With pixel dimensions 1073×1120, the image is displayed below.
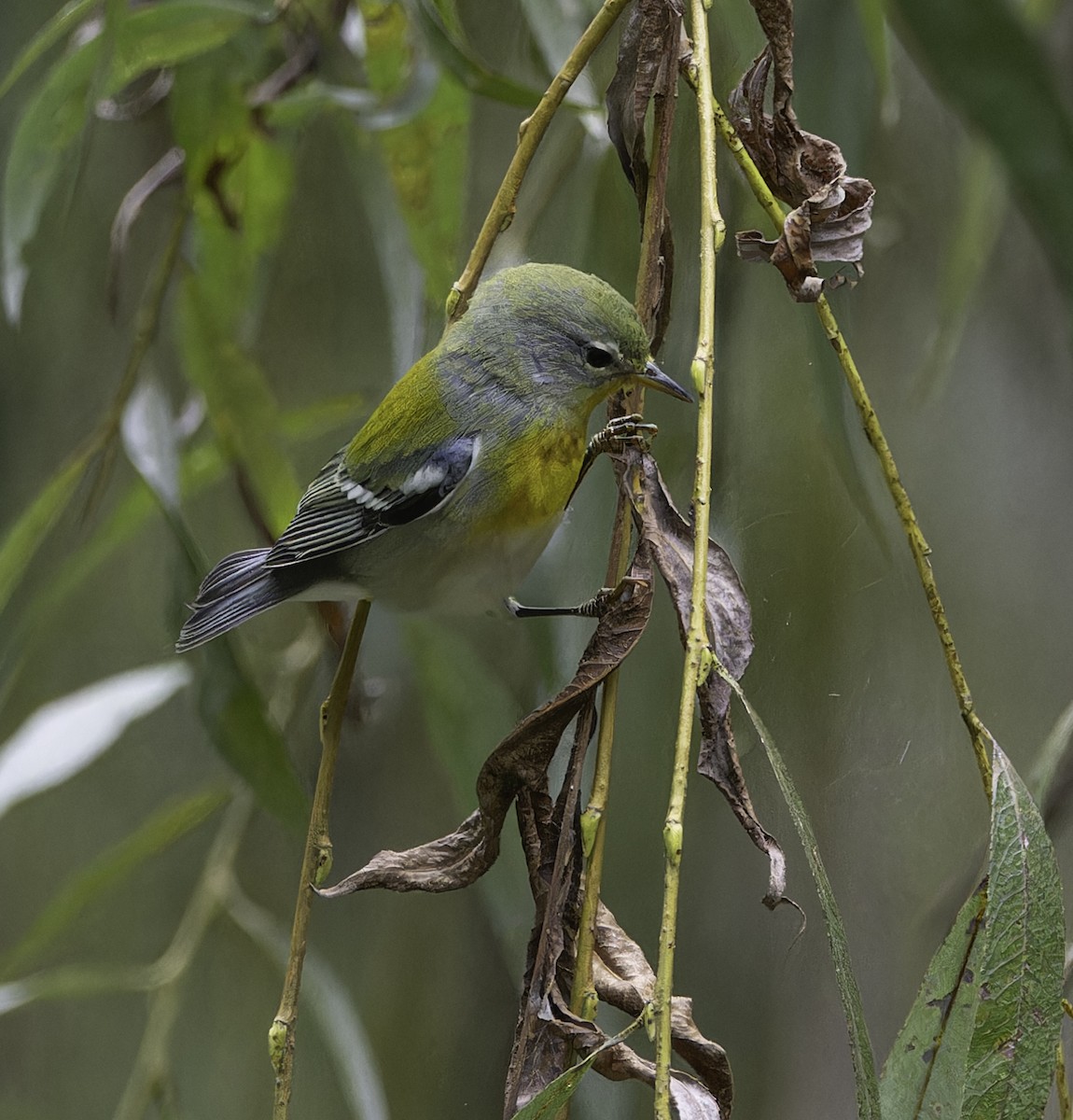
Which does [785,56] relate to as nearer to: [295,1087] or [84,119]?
[84,119]

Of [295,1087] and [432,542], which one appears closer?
[432,542]

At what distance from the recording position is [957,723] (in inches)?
23.1

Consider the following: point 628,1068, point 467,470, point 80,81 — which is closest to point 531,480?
point 467,470

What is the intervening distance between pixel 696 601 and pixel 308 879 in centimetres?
21

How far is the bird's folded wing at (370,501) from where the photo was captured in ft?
1.85

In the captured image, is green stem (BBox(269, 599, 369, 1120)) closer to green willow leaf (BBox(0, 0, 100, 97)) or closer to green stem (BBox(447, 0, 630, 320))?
green stem (BBox(447, 0, 630, 320))

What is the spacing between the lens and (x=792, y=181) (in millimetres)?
465

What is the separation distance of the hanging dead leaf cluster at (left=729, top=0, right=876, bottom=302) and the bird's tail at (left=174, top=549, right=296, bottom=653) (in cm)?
28

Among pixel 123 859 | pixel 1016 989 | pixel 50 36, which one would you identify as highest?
pixel 50 36

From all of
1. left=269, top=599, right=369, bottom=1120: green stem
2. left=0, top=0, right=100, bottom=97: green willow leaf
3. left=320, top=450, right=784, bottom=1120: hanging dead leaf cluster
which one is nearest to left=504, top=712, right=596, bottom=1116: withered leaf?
left=320, top=450, right=784, bottom=1120: hanging dead leaf cluster

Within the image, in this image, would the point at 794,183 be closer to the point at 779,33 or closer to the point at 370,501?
the point at 779,33

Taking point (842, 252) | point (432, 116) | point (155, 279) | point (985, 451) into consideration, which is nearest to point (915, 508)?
point (985, 451)

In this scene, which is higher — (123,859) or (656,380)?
(656,380)

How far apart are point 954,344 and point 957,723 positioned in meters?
0.19
